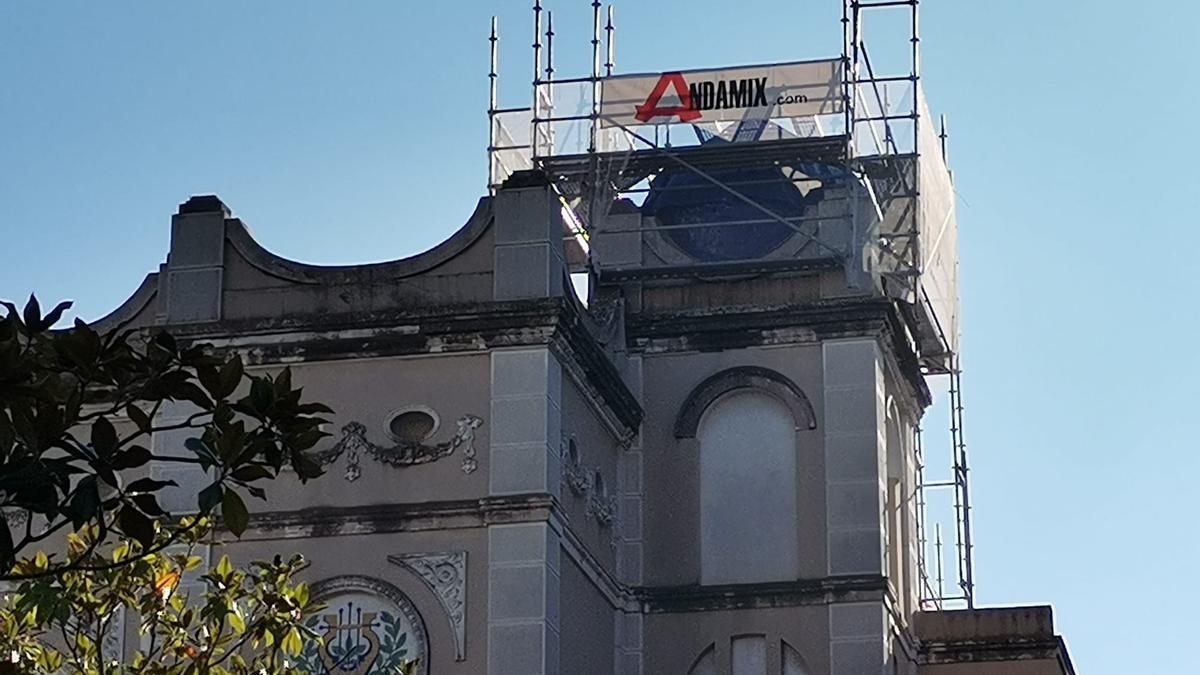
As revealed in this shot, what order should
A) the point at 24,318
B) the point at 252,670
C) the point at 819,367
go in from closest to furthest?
the point at 24,318, the point at 252,670, the point at 819,367

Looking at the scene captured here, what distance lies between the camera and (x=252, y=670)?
18.0 m

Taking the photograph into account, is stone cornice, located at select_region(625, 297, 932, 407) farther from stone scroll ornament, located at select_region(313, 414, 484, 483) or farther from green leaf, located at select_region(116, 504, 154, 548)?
green leaf, located at select_region(116, 504, 154, 548)

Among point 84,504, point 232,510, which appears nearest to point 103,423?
point 84,504

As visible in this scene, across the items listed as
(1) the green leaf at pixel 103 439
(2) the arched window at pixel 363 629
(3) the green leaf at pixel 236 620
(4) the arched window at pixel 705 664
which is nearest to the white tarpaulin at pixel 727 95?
(4) the arched window at pixel 705 664

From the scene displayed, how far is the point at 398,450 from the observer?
1147 inches

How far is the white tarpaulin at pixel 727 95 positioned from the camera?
3525 cm

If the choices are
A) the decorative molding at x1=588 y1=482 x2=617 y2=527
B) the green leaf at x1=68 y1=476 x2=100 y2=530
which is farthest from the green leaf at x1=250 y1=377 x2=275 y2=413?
the decorative molding at x1=588 y1=482 x2=617 y2=527

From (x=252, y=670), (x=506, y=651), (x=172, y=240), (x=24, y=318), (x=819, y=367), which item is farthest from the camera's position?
(x=819, y=367)

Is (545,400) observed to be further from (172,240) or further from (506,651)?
(172,240)

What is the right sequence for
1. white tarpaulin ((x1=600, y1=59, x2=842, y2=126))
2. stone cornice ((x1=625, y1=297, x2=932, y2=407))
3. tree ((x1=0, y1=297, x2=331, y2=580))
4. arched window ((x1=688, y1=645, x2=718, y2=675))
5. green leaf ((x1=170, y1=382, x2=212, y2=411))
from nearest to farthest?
tree ((x1=0, y1=297, x2=331, y2=580)) → green leaf ((x1=170, y1=382, x2=212, y2=411)) → arched window ((x1=688, y1=645, x2=718, y2=675)) → stone cornice ((x1=625, y1=297, x2=932, y2=407)) → white tarpaulin ((x1=600, y1=59, x2=842, y2=126))

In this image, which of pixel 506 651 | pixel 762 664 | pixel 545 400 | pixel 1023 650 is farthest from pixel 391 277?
pixel 1023 650

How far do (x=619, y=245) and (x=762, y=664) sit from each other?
6.41 m

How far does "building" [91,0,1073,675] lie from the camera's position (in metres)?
28.8

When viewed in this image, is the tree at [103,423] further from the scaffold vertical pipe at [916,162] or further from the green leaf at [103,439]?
the scaffold vertical pipe at [916,162]
